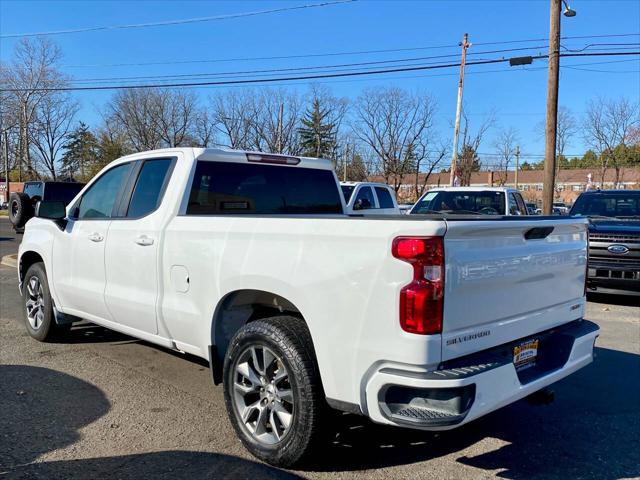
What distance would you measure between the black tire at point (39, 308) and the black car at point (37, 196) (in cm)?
57

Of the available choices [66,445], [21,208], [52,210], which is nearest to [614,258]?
[52,210]

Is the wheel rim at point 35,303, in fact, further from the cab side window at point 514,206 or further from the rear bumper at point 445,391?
the cab side window at point 514,206

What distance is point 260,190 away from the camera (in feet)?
15.3

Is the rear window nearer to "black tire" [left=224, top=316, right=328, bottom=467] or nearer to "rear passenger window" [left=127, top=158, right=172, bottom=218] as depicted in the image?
"rear passenger window" [left=127, top=158, right=172, bottom=218]

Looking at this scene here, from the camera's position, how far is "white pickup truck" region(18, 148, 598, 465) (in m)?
2.64

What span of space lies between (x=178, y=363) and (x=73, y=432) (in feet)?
5.22

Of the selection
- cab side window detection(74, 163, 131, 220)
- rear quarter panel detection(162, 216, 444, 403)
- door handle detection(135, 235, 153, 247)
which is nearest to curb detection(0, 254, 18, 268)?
cab side window detection(74, 163, 131, 220)

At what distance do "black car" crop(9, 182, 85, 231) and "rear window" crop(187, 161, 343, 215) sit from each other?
2809 millimetres

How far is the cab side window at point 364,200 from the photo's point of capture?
1445 centimetres

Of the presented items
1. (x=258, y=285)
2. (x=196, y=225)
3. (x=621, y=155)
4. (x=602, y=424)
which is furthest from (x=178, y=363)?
(x=621, y=155)

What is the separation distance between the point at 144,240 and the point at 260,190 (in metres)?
1.08

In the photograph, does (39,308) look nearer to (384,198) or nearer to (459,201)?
(459,201)

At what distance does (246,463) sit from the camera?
10.9ft

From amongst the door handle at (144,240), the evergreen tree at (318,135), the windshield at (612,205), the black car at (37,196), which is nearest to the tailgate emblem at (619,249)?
the windshield at (612,205)
